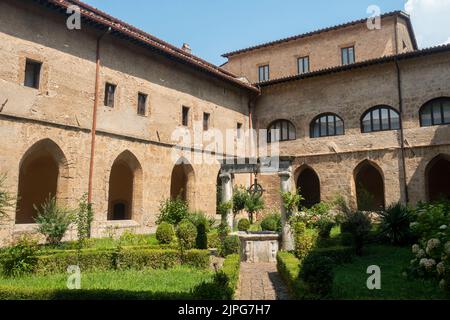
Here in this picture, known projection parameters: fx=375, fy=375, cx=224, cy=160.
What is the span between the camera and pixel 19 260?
27.2 feet

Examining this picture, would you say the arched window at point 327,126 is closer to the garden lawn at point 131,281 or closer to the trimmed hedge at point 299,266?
the trimmed hedge at point 299,266

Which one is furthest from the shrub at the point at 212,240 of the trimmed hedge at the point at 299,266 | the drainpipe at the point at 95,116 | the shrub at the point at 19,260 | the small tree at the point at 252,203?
the shrub at the point at 19,260

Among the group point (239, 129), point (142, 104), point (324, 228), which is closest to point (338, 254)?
point (324, 228)

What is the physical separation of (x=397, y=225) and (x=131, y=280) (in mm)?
8307

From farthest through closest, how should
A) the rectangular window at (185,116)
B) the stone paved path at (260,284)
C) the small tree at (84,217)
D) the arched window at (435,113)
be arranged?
the rectangular window at (185,116) → the arched window at (435,113) → the small tree at (84,217) → the stone paved path at (260,284)

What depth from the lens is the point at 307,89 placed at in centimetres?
1992

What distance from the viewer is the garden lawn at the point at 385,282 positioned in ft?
20.4

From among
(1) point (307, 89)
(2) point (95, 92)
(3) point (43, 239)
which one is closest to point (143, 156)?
(2) point (95, 92)

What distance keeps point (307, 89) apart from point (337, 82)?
160 cm

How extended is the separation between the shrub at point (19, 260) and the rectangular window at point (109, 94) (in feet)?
23.3

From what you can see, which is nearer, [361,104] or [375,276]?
[375,276]

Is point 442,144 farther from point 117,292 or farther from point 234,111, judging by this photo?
point 117,292

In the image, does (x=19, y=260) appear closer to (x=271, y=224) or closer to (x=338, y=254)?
(x=338, y=254)
